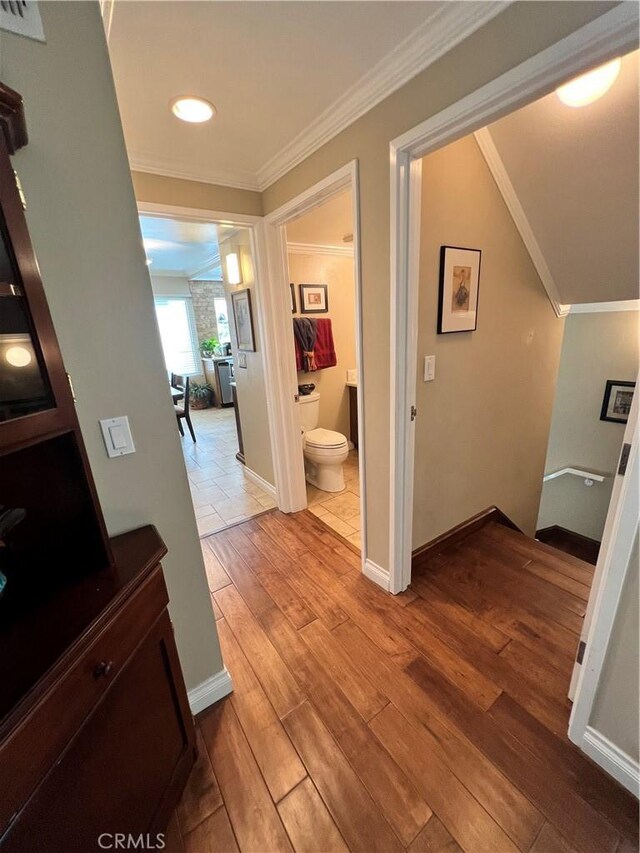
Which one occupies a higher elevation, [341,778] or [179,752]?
[179,752]

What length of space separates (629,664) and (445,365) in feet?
4.57

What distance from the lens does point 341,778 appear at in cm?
Answer: 111

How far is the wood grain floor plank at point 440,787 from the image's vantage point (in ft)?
3.20

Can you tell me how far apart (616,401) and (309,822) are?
11.6 ft

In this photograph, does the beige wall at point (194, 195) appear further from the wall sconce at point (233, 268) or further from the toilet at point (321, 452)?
the toilet at point (321, 452)

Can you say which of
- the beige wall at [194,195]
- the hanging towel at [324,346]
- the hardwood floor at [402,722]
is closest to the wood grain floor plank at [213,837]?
the hardwood floor at [402,722]

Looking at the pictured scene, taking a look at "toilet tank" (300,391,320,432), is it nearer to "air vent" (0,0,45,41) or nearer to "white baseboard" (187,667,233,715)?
"white baseboard" (187,667,233,715)

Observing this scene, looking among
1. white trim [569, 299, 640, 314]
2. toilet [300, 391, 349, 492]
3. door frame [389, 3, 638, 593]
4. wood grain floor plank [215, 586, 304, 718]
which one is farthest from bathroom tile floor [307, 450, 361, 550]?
white trim [569, 299, 640, 314]

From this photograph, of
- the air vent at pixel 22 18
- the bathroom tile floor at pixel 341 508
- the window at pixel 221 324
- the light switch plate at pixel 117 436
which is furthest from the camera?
the window at pixel 221 324

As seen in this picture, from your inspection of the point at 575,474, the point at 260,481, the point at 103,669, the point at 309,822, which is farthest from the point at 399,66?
the point at 575,474

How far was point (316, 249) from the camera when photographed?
345 centimetres

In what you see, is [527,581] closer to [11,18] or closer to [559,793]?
[559,793]

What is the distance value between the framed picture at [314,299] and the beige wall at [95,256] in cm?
267

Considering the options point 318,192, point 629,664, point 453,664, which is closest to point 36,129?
point 318,192
